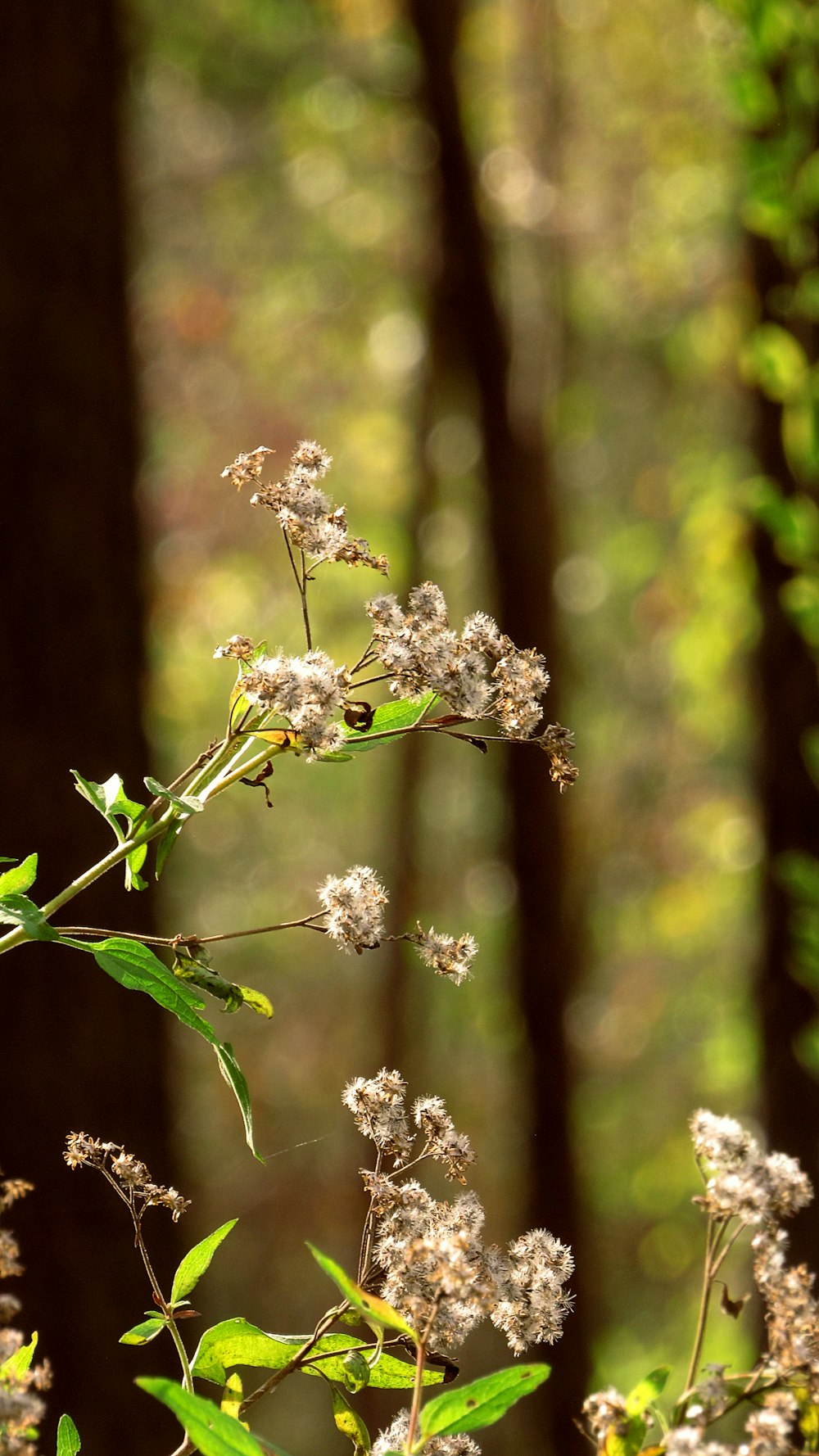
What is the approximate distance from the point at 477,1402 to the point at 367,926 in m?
0.15

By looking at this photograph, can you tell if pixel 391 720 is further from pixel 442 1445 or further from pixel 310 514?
pixel 442 1445

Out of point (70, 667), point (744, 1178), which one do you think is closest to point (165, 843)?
point (744, 1178)

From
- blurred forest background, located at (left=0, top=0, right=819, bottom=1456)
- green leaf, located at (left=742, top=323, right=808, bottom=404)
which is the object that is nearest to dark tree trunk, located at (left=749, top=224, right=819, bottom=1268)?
blurred forest background, located at (left=0, top=0, right=819, bottom=1456)

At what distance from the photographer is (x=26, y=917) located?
430mm

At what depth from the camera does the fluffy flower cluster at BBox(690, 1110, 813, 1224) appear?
45cm

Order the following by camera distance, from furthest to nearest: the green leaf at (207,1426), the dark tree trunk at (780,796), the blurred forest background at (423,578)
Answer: the dark tree trunk at (780,796)
the blurred forest background at (423,578)
the green leaf at (207,1426)

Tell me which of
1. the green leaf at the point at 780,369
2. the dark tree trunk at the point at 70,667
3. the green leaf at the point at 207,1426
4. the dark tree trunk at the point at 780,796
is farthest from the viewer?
the dark tree trunk at the point at 780,796

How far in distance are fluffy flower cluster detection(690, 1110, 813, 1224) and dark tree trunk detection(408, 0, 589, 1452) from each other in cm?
298

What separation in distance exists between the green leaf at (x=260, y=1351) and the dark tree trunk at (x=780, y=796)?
1565 millimetres

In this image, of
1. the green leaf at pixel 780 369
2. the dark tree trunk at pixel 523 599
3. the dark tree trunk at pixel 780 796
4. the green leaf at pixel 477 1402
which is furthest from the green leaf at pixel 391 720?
the dark tree trunk at pixel 523 599

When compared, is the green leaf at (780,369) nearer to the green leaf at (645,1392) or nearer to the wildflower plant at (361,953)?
the wildflower plant at (361,953)

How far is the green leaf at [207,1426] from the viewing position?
1.08 feet

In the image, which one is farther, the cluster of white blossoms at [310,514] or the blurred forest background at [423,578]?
the blurred forest background at [423,578]

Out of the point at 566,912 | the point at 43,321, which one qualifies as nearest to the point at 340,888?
the point at 43,321
